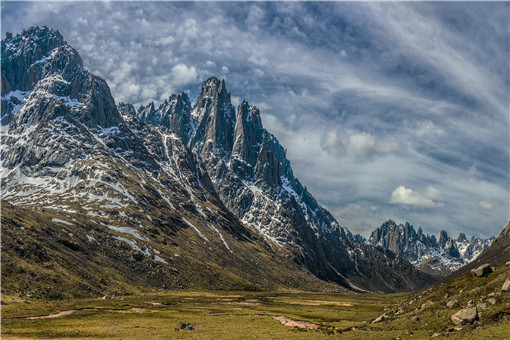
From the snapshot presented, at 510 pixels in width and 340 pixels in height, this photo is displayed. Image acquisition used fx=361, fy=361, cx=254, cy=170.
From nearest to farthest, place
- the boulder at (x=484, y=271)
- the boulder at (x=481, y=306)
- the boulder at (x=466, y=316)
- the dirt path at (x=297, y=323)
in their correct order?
the boulder at (x=466, y=316), the boulder at (x=481, y=306), the boulder at (x=484, y=271), the dirt path at (x=297, y=323)

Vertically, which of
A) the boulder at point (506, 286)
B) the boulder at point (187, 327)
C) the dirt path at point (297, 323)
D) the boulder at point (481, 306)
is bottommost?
the dirt path at point (297, 323)

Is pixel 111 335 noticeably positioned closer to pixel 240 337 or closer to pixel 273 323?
pixel 240 337

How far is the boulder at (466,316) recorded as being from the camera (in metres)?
53.8

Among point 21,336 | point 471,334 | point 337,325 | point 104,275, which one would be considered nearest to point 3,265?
point 104,275

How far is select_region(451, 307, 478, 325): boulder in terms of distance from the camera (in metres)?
53.8

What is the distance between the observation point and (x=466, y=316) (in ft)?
178

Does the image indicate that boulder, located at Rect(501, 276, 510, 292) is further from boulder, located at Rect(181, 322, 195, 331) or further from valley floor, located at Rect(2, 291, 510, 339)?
boulder, located at Rect(181, 322, 195, 331)

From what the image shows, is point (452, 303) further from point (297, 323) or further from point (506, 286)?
point (297, 323)

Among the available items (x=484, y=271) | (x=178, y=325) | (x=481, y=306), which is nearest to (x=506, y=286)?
(x=481, y=306)

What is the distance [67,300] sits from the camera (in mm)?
120875

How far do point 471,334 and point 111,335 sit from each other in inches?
2381

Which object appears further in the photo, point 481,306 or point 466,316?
point 481,306

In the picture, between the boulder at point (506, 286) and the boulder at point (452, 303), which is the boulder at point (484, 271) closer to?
the boulder at point (452, 303)

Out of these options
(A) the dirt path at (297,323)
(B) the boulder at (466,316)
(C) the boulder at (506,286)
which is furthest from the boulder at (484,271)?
(A) the dirt path at (297,323)
